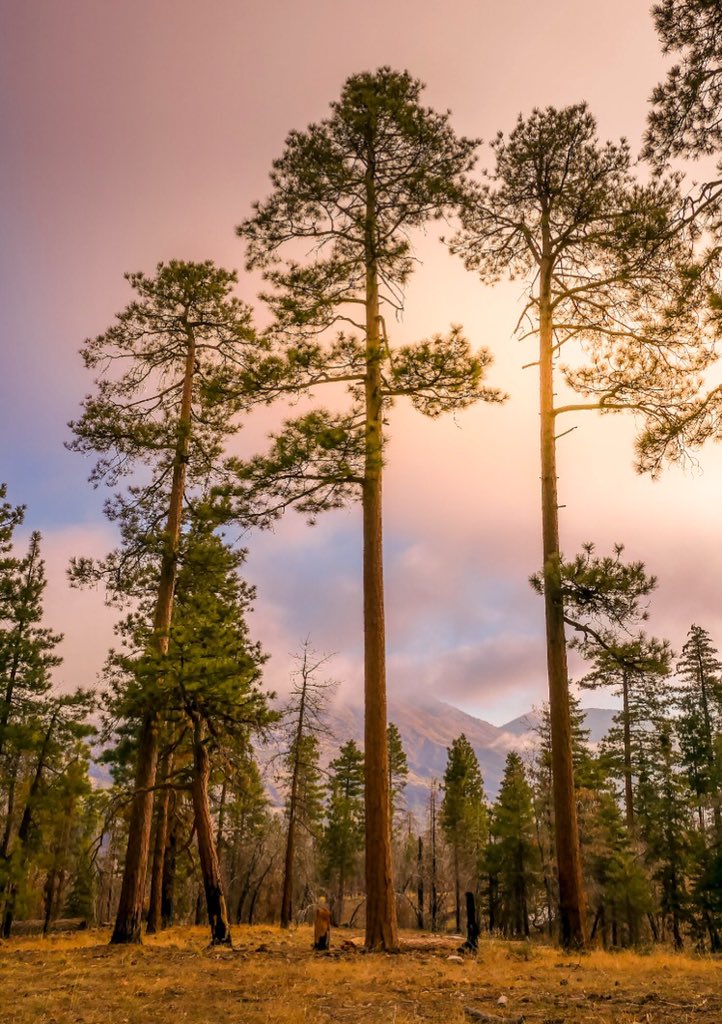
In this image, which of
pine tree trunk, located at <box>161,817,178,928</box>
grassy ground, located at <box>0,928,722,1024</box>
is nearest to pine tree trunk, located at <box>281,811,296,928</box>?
pine tree trunk, located at <box>161,817,178,928</box>

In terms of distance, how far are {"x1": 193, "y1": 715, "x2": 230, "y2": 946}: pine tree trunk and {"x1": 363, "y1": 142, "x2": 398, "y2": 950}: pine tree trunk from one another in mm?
3788

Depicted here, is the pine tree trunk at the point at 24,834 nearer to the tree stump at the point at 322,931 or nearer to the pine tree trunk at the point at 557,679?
the tree stump at the point at 322,931

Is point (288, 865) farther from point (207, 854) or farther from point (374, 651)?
point (374, 651)

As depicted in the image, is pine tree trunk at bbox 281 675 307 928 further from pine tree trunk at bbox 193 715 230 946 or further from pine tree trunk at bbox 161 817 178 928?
pine tree trunk at bbox 193 715 230 946

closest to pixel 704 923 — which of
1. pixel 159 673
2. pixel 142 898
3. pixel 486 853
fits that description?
pixel 486 853

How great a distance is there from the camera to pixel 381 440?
12.9 meters

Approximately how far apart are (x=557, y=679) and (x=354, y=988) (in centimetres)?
691

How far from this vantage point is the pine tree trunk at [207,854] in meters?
13.3

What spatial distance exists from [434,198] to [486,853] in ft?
132

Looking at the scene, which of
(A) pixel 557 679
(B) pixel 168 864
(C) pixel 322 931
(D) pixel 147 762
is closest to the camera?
(C) pixel 322 931

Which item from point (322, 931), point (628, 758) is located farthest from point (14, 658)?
point (628, 758)

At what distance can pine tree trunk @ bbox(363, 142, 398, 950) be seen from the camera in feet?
37.0

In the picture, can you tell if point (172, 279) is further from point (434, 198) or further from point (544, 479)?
point (544, 479)

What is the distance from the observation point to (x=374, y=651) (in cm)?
1249
